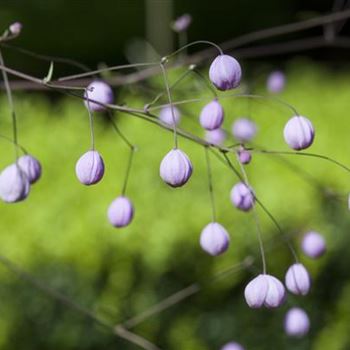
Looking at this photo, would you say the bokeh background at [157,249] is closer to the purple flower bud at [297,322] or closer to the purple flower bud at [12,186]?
the purple flower bud at [297,322]

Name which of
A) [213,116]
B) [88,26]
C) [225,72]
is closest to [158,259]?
[213,116]

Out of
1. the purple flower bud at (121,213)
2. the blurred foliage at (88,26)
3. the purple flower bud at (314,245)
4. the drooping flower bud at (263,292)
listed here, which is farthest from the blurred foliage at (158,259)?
the blurred foliage at (88,26)

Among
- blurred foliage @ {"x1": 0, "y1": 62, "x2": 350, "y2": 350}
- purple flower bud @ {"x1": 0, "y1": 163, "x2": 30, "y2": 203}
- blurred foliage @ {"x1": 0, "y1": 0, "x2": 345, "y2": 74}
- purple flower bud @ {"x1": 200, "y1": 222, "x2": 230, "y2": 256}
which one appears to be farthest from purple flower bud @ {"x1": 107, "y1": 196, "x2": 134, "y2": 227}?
blurred foliage @ {"x1": 0, "y1": 0, "x2": 345, "y2": 74}

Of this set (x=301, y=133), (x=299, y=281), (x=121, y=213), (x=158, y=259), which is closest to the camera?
(x=301, y=133)

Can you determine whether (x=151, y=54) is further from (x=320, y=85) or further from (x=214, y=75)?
(x=214, y=75)

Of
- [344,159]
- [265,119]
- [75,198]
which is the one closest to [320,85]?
[265,119]

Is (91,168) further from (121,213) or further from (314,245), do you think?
(314,245)
